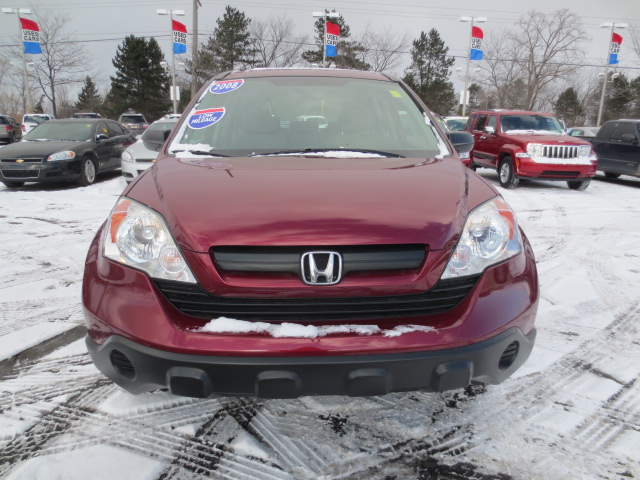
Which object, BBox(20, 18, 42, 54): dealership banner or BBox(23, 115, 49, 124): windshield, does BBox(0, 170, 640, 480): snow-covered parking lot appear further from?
BBox(23, 115, 49, 124): windshield

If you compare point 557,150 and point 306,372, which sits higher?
point 557,150

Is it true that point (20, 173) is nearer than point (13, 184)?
Yes

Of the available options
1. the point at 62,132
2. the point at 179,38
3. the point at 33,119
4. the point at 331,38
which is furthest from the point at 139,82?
the point at 62,132

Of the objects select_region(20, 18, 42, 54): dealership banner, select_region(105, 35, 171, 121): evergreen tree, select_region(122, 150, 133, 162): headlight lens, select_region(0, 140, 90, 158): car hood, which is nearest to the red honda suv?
select_region(122, 150, 133, 162): headlight lens

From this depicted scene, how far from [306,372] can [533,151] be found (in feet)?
32.2

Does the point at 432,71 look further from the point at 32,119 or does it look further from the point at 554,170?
the point at 554,170

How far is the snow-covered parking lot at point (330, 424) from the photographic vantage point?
6.00ft

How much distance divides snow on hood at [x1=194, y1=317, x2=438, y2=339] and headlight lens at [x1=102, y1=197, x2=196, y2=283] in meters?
0.18

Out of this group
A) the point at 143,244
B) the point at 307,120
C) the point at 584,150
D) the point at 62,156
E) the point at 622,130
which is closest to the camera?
the point at 143,244

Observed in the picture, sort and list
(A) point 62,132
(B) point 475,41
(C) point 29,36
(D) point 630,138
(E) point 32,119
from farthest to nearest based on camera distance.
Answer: (E) point 32,119 < (B) point 475,41 < (C) point 29,36 < (D) point 630,138 < (A) point 62,132

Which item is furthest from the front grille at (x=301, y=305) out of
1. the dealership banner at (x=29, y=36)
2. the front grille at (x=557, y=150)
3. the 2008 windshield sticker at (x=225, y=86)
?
the dealership banner at (x=29, y=36)

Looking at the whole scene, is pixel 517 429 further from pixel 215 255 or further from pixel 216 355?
pixel 215 255

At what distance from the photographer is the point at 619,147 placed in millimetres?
11578

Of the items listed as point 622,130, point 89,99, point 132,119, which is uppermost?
point 89,99
